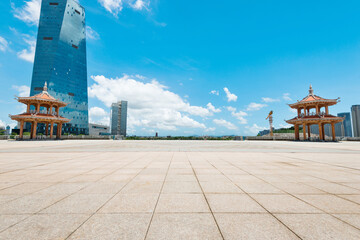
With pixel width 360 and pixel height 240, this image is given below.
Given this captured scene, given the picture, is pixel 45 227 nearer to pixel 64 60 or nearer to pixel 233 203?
pixel 233 203

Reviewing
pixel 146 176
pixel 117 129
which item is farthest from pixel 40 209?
pixel 117 129

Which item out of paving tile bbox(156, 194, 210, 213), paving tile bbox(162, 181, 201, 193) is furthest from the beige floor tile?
paving tile bbox(156, 194, 210, 213)

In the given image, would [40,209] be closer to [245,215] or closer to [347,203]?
[245,215]

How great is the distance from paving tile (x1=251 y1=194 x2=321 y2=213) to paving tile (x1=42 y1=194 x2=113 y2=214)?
341 cm

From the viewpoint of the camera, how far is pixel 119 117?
166125 millimetres

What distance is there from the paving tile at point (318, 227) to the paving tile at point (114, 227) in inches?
90.8

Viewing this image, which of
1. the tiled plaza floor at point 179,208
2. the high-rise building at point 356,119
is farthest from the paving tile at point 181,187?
the high-rise building at point 356,119

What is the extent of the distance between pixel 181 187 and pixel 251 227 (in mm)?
2225

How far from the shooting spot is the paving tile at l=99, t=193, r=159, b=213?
304cm

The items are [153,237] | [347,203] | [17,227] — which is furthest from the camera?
[347,203]

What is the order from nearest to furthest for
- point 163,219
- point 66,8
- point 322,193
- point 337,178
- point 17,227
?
point 17,227, point 163,219, point 322,193, point 337,178, point 66,8

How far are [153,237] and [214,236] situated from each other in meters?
0.84

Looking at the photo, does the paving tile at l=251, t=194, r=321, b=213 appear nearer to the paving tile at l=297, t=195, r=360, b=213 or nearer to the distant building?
the paving tile at l=297, t=195, r=360, b=213

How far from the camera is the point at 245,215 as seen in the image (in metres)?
2.86
